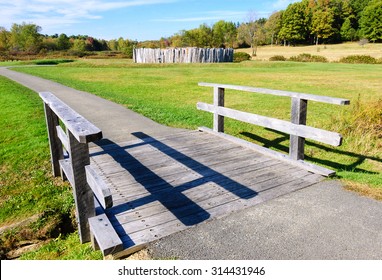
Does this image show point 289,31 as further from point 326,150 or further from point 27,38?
point 326,150

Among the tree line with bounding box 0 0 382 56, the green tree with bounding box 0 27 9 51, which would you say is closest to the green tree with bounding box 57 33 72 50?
the tree line with bounding box 0 0 382 56

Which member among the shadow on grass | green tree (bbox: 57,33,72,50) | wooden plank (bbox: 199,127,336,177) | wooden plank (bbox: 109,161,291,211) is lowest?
the shadow on grass

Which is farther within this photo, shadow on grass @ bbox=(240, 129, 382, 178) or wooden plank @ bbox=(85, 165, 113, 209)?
shadow on grass @ bbox=(240, 129, 382, 178)

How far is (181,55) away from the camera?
43438 mm

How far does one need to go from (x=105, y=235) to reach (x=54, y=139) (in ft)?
9.62

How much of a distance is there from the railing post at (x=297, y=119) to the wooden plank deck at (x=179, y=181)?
266 mm

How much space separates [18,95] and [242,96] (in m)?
9.99

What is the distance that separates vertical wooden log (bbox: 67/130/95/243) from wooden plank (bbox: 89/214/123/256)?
144mm

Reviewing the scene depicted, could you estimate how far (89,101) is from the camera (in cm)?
1286

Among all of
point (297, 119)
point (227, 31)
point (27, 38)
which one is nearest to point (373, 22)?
point (227, 31)

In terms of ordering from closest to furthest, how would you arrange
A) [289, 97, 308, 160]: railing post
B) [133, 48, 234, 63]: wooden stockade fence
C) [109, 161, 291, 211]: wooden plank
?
1. [109, 161, 291, 211]: wooden plank
2. [289, 97, 308, 160]: railing post
3. [133, 48, 234, 63]: wooden stockade fence

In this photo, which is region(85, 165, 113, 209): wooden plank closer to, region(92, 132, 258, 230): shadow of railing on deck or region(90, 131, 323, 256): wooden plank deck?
region(90, 131, 323, 256): wooden plank deck

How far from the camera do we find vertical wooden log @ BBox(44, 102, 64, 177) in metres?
5.70

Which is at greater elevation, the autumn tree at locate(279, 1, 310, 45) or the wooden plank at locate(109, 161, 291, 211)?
the autumn tree at locate(279, 1, 310, 45)
